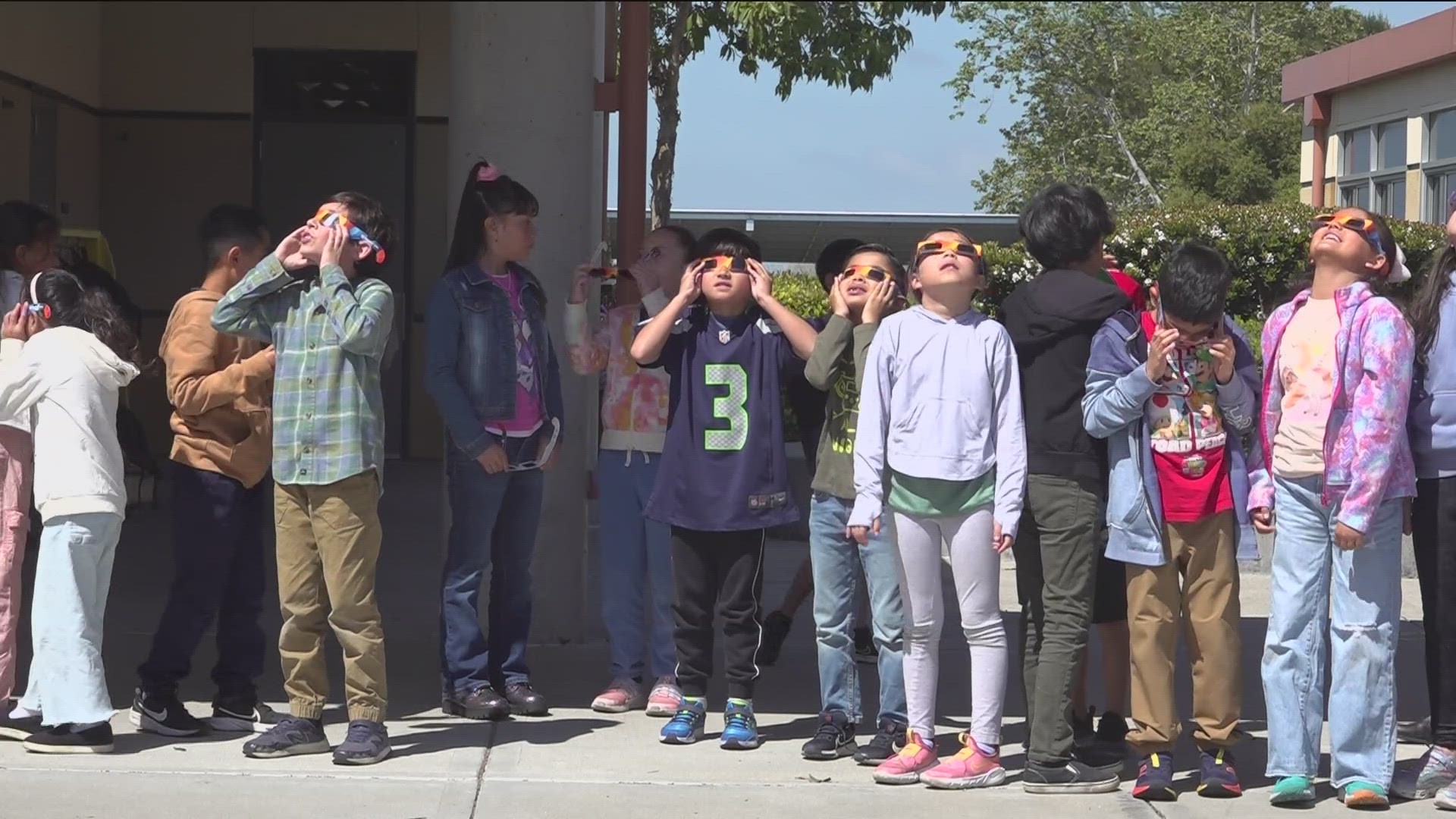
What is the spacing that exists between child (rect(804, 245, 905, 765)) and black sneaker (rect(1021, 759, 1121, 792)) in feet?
1.69

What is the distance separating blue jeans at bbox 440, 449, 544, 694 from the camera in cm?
609

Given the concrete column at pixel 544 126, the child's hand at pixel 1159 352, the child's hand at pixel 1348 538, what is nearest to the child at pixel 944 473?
the child's hand at pixel 1159 352

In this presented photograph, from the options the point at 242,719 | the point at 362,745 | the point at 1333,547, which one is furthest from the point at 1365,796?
the point at 242,719

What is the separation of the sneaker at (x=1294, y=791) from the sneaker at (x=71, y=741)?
366 centimetres

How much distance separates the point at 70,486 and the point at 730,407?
2.12 metres

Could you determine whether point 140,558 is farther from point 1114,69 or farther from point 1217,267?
point 1114,69

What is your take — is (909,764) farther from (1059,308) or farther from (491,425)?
(491,425)

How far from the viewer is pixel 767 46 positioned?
1841 cm

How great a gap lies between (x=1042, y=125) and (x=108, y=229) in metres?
24.8

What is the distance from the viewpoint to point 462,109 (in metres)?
7.24

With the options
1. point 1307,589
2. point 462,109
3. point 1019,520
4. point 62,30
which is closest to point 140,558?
point 462,109

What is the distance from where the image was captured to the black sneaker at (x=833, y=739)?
569 centimetres

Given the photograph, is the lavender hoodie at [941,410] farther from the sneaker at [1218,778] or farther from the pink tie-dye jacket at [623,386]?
the pink tie-dye jacket at [623,386]

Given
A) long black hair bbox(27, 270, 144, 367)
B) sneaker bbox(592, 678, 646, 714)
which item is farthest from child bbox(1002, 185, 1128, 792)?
long black hair bbox(27, 270, 144, 367)
